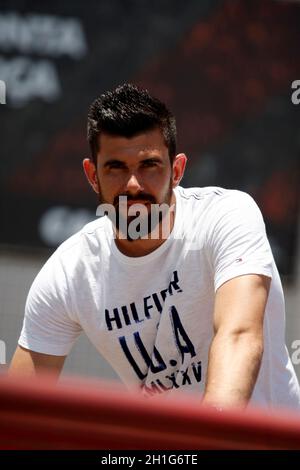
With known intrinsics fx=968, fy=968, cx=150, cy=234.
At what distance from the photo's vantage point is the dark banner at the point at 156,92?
609 centimetres

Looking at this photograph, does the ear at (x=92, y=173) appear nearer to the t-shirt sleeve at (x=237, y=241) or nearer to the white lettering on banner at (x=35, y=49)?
the t-shirt sleeve at (x=237, y=241)

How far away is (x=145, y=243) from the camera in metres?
2.50

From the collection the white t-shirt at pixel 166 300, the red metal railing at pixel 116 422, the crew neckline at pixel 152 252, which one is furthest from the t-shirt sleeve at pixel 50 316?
the red metal railing at pixel 116 422

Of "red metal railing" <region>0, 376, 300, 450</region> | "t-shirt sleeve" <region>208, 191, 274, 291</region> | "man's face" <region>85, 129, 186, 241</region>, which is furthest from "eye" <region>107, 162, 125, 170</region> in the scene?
"red metal railing" <region>0, 376, 300, 450</region>

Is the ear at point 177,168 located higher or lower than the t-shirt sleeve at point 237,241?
higher

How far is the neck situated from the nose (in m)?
0.13

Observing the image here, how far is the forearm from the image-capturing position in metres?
1.75

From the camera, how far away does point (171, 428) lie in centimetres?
87

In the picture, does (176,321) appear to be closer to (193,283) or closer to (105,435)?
(193,283)

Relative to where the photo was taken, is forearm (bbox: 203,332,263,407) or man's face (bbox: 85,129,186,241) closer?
forearm (bbox: 203,332,263,407)

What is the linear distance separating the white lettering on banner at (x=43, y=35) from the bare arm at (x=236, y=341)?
429 centimetres

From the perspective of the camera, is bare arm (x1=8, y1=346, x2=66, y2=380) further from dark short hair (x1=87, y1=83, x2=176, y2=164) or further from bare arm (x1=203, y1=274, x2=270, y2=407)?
bare arm (x1=203, y1=274, x2=270, y2=407)

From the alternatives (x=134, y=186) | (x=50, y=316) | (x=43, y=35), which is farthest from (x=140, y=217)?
(x=43, y=35)
